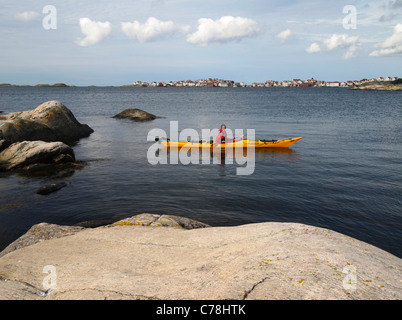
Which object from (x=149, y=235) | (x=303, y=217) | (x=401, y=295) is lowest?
(x=303, y=217)

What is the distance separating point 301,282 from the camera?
15.4 feet

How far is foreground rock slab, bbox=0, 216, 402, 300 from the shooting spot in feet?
15.2

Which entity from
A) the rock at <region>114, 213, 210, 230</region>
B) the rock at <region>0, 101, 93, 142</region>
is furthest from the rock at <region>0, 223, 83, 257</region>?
the rock at <region>0, 101, 93, 142</region>

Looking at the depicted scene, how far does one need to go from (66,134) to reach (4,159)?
1149cm

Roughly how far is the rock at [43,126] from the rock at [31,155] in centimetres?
244

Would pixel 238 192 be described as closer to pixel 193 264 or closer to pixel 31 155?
pixel 193 264

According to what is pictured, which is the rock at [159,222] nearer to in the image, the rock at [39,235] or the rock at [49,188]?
the rock at [39,235]

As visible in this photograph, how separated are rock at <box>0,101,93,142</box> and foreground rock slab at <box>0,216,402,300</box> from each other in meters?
18.9

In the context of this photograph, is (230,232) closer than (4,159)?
Yes

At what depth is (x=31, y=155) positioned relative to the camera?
2019cm

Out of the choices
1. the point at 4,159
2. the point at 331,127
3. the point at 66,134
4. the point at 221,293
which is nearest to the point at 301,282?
the point at 221,293
